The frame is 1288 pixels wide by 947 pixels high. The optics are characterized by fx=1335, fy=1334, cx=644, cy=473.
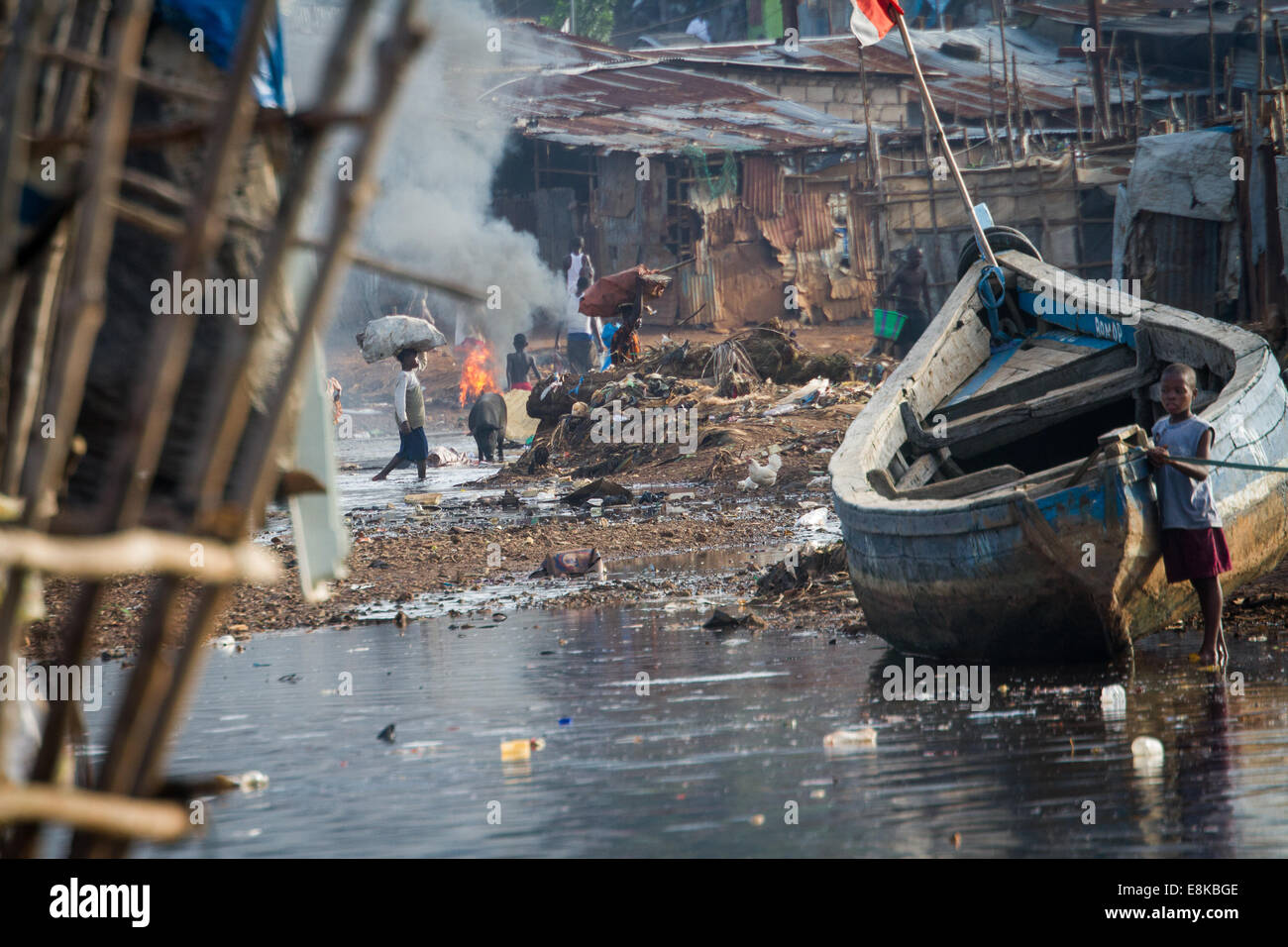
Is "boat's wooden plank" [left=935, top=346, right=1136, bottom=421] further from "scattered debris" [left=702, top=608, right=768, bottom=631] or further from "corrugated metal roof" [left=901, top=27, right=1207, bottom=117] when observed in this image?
"corrugated metal roof" [left=901, top=27, right=1207, bottom=117]

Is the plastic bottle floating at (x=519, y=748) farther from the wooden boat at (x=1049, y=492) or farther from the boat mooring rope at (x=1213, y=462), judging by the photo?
the boat mooring rope at (x=1213, y=462)

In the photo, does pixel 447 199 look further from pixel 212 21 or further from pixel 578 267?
pixel 212 21

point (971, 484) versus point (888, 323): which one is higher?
point (888, 323)

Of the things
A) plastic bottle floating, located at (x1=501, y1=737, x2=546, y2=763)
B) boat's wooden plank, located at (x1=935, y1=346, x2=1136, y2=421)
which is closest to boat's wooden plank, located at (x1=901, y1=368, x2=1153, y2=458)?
boat's wooden plank, located at (x1=935, y1=346, x2=1136, y2=421)

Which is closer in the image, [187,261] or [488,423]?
[187,261]

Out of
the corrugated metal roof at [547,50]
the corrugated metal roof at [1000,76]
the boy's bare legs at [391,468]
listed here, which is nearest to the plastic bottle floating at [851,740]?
the boy's bare legs at [391,468]

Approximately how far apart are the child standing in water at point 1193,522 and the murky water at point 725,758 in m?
0.29

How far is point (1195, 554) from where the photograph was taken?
5656 millimetres

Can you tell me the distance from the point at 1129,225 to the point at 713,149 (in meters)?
9.26

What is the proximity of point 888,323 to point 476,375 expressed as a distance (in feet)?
26.2

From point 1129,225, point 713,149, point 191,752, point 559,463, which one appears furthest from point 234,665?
point 713,149

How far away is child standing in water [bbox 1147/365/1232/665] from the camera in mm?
5625

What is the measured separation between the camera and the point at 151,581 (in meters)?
9.84

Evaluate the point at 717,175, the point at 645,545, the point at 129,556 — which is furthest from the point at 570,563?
the point at 717,175
